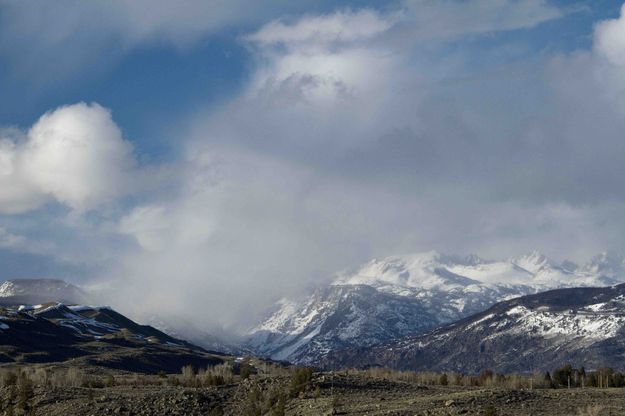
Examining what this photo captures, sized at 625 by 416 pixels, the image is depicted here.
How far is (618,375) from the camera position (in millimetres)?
73812

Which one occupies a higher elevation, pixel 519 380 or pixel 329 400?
pixel 519 380

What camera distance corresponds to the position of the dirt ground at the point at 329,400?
43438 mm

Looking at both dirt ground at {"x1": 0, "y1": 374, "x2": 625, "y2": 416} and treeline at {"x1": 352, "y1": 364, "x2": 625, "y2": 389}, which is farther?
treeline at {"x1": 352, "y1": 364, "x2": 625, "y2": 389}

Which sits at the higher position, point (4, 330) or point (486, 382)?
point (4, 330)

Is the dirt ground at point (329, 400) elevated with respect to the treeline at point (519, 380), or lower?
lower

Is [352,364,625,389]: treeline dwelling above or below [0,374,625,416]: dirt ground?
above

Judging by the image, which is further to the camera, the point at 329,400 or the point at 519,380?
the point at 519,380

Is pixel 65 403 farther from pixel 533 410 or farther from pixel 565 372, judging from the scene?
pixel 565 372

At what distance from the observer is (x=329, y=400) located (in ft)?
161

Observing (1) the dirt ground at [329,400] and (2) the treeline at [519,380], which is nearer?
(1) the dirt ground at [329,400]

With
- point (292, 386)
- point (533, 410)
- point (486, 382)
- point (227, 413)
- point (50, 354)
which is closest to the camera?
point (533, 410)

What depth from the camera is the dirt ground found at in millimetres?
43438

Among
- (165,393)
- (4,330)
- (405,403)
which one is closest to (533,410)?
(405,403)

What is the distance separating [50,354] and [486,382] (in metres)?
138
